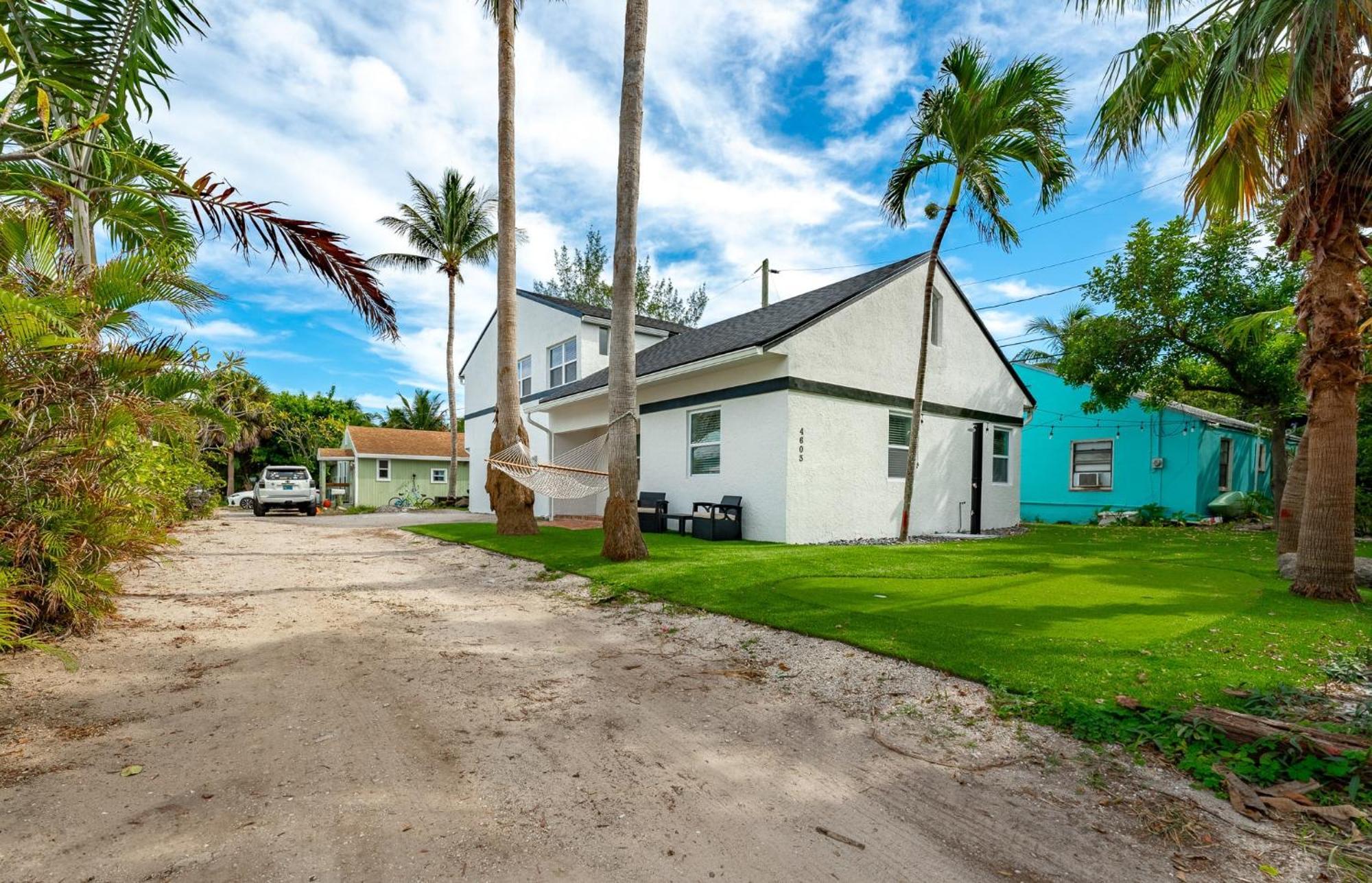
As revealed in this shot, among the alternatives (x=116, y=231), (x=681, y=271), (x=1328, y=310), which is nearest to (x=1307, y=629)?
(x=1328, y=310)

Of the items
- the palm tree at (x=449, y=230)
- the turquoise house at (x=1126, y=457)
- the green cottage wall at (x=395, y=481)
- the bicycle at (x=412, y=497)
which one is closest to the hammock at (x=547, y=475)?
the turquoise house at (x=1126, y=457)

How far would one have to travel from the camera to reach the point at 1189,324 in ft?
41.5

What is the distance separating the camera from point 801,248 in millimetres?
20281

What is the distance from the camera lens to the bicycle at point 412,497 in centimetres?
2610

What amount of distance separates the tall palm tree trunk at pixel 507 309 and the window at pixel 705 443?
118 inches

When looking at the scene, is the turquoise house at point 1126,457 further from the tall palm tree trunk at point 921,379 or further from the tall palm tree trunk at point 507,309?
the tall palm tree trunk at point 507,309

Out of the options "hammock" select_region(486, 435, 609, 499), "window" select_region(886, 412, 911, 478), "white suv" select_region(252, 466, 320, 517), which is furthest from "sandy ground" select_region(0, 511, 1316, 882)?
"white suv" select_region(252, 466, 320, 517)

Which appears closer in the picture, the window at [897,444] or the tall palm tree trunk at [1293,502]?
the tall palm tree trunk at [1293,502]

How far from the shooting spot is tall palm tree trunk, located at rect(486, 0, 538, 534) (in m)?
10.4

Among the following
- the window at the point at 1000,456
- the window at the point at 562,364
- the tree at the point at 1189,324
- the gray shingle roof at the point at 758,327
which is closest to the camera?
the gray shingle roof at the point at 758,327

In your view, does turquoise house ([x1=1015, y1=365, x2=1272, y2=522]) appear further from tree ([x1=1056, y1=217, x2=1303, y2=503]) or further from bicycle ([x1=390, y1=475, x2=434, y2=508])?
bicycle ([x1=390, y1=475, x2=434, y2=508])

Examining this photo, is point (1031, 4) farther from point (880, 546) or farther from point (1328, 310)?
point (880, 546)

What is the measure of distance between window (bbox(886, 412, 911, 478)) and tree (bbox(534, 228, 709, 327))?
2015 cm

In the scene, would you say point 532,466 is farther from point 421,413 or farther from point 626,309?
point 421,413
